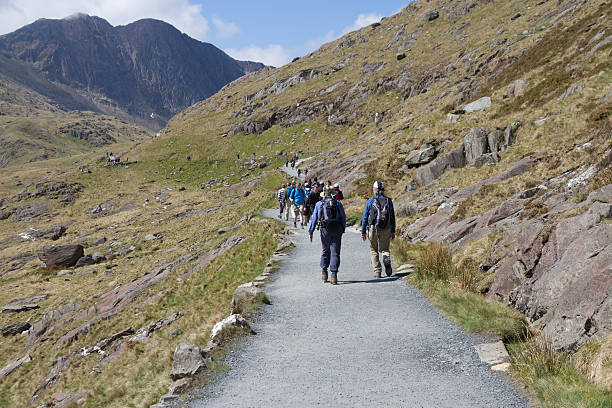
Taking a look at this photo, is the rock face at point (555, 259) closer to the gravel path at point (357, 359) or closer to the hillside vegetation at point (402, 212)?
the hillside vegetation at point (402, 212)

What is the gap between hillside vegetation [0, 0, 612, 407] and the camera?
7723 millimetres

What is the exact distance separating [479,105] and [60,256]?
3886cm

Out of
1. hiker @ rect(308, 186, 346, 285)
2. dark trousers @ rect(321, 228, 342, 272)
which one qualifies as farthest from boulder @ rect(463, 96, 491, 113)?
dark trousers @ rect(321, 228, 342, 272)

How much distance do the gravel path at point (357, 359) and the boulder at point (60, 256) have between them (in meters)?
32.0

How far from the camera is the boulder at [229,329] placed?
7.57m

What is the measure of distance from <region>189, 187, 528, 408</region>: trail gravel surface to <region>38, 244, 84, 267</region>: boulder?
1254 inches

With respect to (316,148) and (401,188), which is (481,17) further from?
(401,188)

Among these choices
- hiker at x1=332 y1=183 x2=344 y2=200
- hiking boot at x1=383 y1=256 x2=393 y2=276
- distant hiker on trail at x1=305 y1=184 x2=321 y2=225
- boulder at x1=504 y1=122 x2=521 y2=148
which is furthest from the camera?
boulder at x1=504 y1=122 x2=521 y2=148

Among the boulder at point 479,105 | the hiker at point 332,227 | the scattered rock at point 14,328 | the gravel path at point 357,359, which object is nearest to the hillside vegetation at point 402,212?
the scattered rock at point 14,328

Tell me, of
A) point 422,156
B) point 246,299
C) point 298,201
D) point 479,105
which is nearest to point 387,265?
point 246,299

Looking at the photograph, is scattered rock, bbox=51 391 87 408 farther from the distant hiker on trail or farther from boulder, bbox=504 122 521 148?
boulder, bbox=504 122 521 148

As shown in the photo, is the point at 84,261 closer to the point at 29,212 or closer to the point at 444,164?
the point at 444,164

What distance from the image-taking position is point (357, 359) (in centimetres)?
647

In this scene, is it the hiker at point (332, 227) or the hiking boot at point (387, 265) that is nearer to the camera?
the hiker at point (332, 227)
